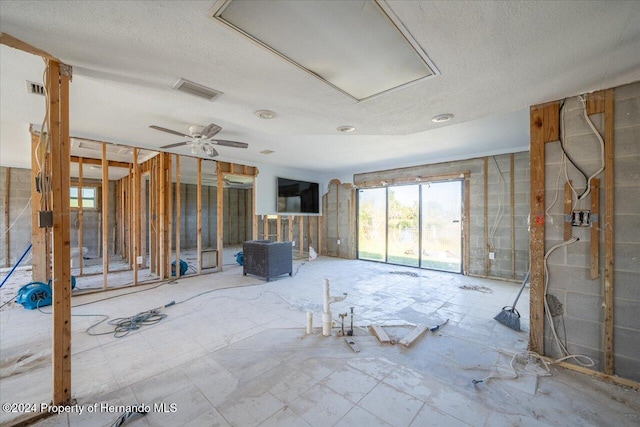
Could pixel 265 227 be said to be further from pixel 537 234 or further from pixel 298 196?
pixel 537 234

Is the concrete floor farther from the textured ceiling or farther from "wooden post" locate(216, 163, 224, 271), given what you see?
the textured ceiling

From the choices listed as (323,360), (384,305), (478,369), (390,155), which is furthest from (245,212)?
(478,369)

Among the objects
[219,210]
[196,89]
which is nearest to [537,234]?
[196,89]

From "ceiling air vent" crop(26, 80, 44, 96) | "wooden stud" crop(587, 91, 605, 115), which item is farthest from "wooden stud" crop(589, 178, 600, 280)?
"ceiling air vent" crop(26, 80, 44, 96)

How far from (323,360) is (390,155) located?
15.0ft

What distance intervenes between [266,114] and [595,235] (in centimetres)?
319

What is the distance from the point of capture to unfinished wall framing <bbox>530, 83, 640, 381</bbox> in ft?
6.73

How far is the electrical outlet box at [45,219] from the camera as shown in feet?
5.45

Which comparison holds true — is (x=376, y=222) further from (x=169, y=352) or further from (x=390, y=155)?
(x=169, y=352)

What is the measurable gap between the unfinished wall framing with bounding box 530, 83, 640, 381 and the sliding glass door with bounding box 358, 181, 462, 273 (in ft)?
11.8

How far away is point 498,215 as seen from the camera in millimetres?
5238

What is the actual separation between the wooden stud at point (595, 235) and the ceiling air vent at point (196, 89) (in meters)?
3.32


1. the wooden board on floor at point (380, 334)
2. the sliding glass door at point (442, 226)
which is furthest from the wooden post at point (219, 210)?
the sliding glass door at point (442, 226)

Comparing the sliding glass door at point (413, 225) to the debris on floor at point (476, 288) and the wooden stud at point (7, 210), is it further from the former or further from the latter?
the wooden stud at point (7, 210)
